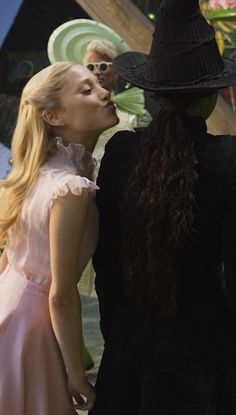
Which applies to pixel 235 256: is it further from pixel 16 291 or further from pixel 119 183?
pixel 16 291

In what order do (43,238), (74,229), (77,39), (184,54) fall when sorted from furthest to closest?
1. (77,39)
2. (43,238)
3. (74,229)
4. (184,54)

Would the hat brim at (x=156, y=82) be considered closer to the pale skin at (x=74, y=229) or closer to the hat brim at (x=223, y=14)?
the pale skin at (x=74, y=229)

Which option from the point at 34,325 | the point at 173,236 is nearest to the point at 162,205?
the point at 173,236

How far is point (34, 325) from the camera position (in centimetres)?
162

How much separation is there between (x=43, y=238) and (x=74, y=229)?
5.2 inches

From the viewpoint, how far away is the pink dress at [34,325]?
1.60 m

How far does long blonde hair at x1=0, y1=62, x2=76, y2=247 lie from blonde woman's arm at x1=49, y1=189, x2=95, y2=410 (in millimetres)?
157

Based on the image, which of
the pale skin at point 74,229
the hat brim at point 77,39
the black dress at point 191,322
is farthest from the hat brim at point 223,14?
the black dress at point 191,322

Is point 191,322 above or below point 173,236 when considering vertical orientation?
below

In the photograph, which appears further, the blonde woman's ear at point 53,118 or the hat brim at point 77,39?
the hat brim at point 77,39

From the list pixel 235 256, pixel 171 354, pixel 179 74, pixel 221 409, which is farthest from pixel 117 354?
pixel 179 74

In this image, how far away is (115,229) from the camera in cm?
157

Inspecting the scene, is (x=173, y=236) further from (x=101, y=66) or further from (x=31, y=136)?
(x=101, y=66)

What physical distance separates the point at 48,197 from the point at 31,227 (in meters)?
0.10
